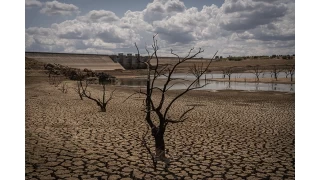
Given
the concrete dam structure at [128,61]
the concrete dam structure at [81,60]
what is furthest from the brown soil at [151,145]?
the concrete dam structure at [128,61]

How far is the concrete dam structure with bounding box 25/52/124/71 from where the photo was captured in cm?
7025

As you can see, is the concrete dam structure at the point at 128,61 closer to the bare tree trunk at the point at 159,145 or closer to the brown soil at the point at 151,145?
the brown soil at the point at 151,145

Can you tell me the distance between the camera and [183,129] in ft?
24.5

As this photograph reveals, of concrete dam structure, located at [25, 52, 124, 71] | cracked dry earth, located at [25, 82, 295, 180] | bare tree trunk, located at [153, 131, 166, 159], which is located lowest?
cracked dry earth, located at [25, 82, 295, 180]

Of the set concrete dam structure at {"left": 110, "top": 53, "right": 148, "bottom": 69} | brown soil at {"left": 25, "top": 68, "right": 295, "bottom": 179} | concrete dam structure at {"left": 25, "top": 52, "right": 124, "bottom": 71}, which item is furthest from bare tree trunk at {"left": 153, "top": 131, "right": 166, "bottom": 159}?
concrete dam structure at {"left": 110, "top": 53, "right": 148, "bottom": 69}

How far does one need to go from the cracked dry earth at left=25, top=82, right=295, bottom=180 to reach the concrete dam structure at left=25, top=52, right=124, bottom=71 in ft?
210

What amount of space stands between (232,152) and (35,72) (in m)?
30.5

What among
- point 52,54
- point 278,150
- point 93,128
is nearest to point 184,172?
point 278,150

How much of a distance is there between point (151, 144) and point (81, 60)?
7648cm

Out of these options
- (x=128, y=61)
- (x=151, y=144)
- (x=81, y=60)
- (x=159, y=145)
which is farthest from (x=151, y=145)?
(x=81, y=60)

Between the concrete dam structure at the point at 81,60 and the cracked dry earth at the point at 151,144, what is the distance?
63.9m

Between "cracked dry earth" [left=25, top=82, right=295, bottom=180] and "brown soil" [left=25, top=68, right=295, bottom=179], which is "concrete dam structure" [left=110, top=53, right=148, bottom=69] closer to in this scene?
"brown soil" [left=25, top=68, right=295, bottom=179]

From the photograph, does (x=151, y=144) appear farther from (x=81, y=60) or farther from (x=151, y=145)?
(x=81, y=60)

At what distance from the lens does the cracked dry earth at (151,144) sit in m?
4.36
